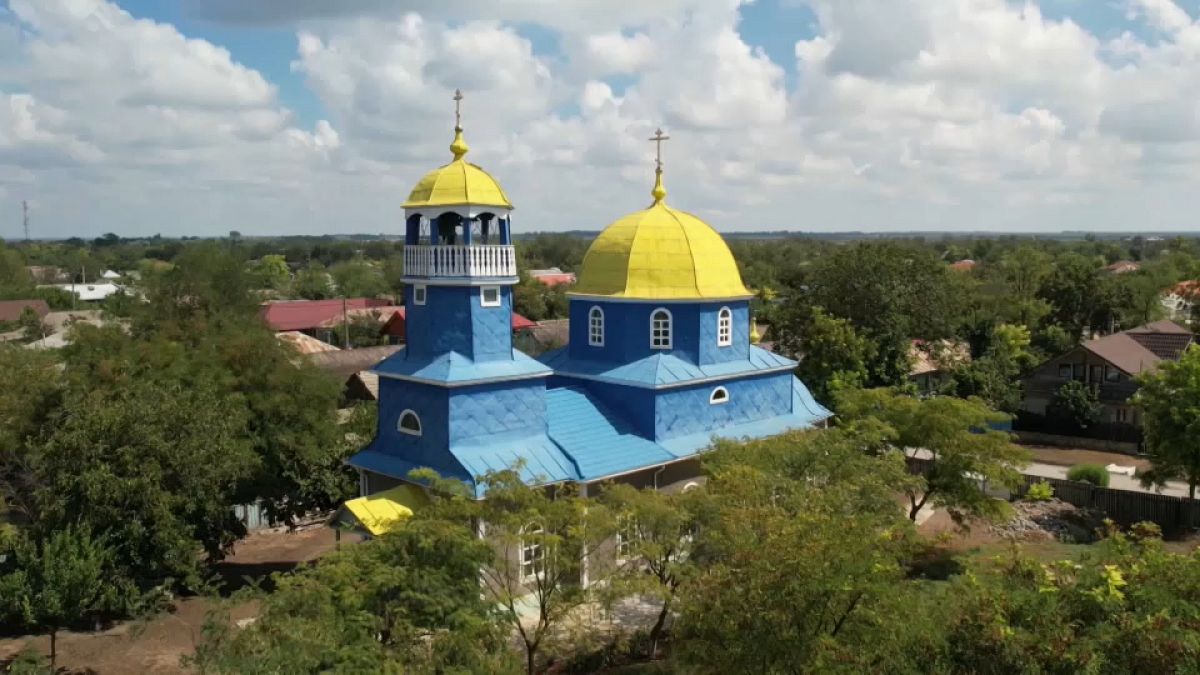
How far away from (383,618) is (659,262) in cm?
1373

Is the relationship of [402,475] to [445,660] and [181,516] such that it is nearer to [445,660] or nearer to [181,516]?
[181,516]

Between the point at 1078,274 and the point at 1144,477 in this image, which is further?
the point at 1078,274

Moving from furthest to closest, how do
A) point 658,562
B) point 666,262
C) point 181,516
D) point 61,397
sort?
1. point 666,262
2. point 61,397
3. point 181,516
4. point 658,562

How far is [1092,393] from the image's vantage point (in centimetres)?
→ 3688

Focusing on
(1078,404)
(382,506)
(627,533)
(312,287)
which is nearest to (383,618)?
(627,533)

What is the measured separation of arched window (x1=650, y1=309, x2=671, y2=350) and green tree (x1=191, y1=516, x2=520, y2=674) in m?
11.1

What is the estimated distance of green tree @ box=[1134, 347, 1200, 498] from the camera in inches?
908

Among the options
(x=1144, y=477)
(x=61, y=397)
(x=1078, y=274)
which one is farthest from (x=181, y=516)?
(x=1078, y=274)

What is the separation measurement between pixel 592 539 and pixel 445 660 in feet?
10.7

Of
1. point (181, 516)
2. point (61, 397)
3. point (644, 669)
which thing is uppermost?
point (61, 397)

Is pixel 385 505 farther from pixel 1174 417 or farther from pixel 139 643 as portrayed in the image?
pixel 1174 417

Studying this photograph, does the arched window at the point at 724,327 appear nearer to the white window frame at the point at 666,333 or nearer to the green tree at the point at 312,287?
the white window frame at the point at 666,333

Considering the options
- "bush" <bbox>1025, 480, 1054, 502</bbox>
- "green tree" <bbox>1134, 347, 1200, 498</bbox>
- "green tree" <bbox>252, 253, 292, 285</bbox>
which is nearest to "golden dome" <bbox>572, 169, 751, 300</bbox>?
"bush" <bbox>1025, 480, 1054, 502</bbox>

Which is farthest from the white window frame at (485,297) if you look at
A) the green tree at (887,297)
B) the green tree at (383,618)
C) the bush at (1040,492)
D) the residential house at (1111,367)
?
the residential house at (1111,367)
